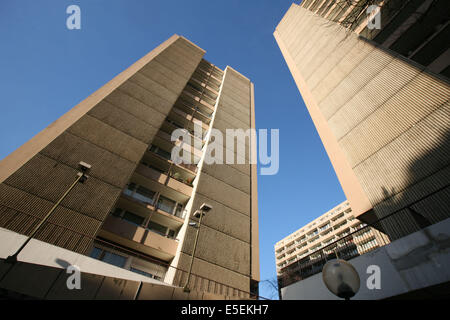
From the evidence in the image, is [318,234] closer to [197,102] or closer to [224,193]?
[197,102]

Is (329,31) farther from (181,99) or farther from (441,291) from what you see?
(441,291)

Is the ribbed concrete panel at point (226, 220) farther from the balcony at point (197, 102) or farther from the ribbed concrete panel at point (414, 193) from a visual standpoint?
the balcony at point (197, 102)

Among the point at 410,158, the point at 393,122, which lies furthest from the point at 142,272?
the point at 393,122

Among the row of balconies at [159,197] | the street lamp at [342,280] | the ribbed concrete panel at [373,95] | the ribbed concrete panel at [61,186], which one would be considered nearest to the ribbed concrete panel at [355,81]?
the ribbed concrete panel at [373,95]

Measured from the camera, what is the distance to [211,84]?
29766 mm

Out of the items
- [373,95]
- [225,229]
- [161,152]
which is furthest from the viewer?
[161,152]

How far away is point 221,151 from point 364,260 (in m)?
13.8

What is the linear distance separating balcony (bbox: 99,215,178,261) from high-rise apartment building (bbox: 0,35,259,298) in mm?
51

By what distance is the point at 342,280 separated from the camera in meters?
3.07

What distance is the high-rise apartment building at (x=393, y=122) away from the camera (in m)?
7.29

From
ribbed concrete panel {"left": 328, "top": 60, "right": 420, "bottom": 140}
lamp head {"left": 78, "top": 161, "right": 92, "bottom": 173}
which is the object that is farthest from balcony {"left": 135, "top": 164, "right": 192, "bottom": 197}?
ribbed concrete panel {"left": 328, "top": 60, "right": 420, "bottom": 140}

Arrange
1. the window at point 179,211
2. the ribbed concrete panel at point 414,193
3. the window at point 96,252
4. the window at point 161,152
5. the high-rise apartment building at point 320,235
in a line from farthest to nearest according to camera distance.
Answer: the high-rise apartment building at point 320,235, the window at point 161,152, the window at point 179,211, the window at point 96,252, the ribbed concrete panel at point 414,193

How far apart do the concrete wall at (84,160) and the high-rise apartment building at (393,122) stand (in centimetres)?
917

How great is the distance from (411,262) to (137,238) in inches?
431
